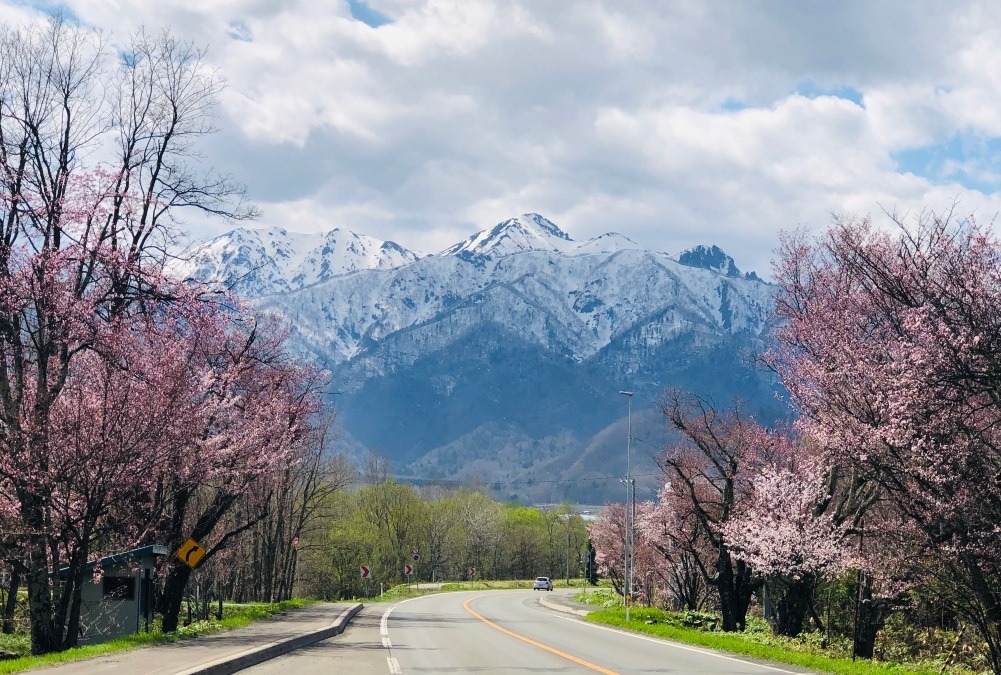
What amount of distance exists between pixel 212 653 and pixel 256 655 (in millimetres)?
1027

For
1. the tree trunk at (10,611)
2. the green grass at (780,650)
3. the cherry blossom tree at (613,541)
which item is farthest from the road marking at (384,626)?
the cherry blossom tree at (613,541)

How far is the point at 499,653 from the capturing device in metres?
22.9

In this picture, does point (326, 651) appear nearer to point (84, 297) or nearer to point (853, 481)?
point (84, 297)

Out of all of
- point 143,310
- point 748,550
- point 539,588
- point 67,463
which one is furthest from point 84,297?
point 539,588

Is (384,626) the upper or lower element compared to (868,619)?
lower

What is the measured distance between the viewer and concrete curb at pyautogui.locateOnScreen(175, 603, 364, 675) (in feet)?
53.9

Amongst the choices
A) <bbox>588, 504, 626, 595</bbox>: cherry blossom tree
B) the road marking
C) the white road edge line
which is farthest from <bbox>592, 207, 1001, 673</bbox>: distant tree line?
<bbox>588, 504, 626, 595</bbox>: cherry blossom tree

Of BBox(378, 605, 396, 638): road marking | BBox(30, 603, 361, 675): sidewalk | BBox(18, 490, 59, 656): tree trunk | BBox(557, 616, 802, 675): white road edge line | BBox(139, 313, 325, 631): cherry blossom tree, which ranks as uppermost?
BBox(139, 313, 325, 631): cherry blossom tree

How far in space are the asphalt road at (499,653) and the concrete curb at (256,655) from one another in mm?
339

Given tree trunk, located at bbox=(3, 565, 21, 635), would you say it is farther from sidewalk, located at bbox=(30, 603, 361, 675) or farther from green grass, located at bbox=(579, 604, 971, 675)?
green grass, located at bbox=(579, 604, 971, 675)

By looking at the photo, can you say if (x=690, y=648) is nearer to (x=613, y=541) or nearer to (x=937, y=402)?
(x=937, y=402)

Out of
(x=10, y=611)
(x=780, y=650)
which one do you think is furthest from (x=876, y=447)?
(x=10, y=611)

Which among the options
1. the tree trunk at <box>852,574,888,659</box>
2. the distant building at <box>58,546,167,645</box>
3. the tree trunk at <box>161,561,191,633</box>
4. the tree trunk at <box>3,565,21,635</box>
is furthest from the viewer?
the tree trunk at <box>3,565,21,635</box>

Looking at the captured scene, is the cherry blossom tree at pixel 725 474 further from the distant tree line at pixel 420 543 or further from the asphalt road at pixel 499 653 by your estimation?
the distant tree line at pixel 420 543
